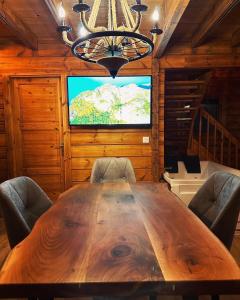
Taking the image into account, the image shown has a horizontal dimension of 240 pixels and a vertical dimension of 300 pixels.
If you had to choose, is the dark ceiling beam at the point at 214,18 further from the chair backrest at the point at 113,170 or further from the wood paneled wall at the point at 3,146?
the wood paneled wall at the point at 3,146

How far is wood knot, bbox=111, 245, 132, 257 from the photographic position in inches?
38.1

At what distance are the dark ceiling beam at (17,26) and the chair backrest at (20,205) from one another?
1741mm

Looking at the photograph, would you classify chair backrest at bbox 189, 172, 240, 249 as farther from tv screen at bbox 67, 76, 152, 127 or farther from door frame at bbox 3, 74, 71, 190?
door frame at bbox 3, 74, 71, 190

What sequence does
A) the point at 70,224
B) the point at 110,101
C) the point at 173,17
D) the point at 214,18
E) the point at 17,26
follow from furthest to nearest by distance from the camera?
the point at 110,101, the point at 17,26, the point at 214,18, the point at 173,17, the point at 70,224

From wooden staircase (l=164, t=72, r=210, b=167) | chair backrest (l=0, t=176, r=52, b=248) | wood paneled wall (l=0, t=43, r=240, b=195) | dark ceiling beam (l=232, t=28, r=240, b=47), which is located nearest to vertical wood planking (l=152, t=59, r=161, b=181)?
wood paneled wall (l=0, t=43, r=240, b=195)

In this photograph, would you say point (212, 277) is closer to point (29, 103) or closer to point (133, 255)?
point (133, 255)

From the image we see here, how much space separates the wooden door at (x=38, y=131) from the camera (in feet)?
11.5

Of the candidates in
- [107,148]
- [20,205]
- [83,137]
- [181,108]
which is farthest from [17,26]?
[181,108]

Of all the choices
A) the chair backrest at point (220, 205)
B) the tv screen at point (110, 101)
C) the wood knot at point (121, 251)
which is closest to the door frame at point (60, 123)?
the tv screen at point (110, 101)

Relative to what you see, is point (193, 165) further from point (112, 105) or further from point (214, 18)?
point (214, 18)

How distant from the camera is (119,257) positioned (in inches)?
37.3

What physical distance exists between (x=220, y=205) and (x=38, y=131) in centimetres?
289

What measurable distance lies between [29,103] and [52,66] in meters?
0.66

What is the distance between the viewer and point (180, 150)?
200 inches
